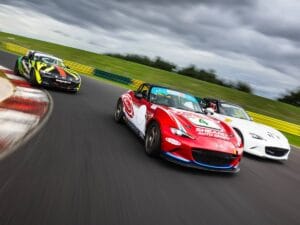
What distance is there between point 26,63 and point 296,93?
38806 mm

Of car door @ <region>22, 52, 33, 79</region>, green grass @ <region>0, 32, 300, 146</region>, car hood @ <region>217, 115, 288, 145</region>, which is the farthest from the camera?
green grass @ <region>0, 32, 300, 146</region>

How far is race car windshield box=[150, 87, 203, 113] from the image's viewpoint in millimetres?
7865

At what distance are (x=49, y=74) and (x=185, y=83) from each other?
25.2 metres

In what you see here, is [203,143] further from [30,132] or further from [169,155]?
[30,132]

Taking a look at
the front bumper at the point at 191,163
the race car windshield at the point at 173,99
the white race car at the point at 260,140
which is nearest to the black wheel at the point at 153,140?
the front bumper at the point at 191,163

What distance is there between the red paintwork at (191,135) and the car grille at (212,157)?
0.06 m

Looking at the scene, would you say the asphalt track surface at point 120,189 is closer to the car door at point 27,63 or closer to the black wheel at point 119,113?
the black wheel at point 119,113

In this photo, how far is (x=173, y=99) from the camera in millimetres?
8047

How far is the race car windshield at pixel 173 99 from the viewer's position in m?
7.87

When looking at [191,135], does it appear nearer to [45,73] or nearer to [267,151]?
[267,151]

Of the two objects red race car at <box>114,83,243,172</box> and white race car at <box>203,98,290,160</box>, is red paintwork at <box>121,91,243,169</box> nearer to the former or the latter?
red race car at <box>114,83,243,172</box>

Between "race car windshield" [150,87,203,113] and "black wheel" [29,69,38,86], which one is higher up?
"race car windshield" [150,87,203,113]

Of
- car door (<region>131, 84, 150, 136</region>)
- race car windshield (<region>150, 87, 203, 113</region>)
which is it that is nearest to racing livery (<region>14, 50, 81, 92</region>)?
car door (<region>131, 84, 150, 136</region>)

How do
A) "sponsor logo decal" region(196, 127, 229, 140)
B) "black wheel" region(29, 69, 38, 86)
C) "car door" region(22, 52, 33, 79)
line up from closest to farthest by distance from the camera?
1. "sponsor logo decal" region(196, 127, 229, 140)
2. "black wheel" region(29, 69, 38, 86)
3. "car door" region(22, 52, 33, 79)
